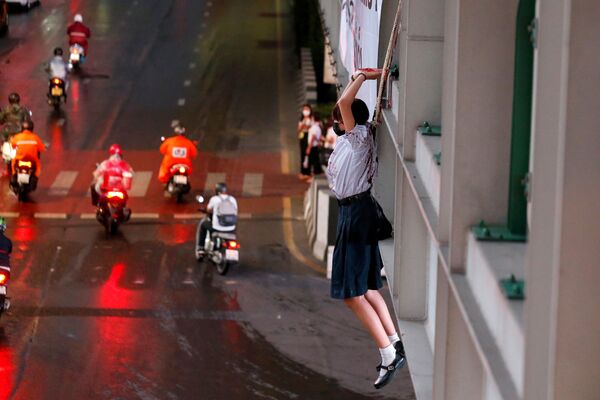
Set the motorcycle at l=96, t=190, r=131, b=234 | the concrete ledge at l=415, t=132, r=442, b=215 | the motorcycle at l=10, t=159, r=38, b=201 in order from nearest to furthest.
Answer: the concrete ledge at l=415, t=132, r=442, b=215
the motorcycle at l=96, t=190, r=131, b=234
the motorcycle at l=10, t=159, r=38, b=201

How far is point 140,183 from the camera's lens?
104 ft

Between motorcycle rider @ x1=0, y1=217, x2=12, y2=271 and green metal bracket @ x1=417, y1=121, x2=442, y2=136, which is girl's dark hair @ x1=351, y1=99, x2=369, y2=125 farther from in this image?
motorcycle rider @ x1=0, y1=217, x2=12, y2=271

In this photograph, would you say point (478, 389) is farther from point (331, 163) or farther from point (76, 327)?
point (76, 327)

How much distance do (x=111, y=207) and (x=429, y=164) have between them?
58.5 feet

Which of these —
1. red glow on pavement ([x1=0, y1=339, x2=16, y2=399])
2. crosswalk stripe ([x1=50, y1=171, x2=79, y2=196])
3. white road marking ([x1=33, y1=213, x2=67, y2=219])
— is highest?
red glow on pavement ([x1=0, y1=339, x2=16, y2=399])

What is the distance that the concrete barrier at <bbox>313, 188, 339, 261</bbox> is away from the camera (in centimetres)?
2595

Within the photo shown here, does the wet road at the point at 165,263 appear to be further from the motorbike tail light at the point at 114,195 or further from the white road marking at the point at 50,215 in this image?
the motorbike tail light at the point at 114,195

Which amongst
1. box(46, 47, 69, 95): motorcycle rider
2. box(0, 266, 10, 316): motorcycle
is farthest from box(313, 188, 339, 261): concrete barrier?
box(46, 47, 69, 95): motorcycle rider

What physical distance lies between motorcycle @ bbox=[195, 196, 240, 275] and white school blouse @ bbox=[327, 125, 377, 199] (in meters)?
14.1

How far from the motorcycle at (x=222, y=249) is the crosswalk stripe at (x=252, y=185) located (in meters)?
6.33

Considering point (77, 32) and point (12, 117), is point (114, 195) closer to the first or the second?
point (12, 117)

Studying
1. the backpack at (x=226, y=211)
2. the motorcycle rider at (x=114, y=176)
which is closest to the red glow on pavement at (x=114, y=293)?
the backpack at (x=226, y=211)

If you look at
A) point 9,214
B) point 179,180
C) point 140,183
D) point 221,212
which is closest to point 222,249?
point 221,212

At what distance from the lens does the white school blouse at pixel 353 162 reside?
33.4 feet
